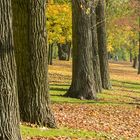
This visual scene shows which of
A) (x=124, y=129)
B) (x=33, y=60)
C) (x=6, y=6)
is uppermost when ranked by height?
(x=6, y=6)

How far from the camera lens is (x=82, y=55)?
1970 centimetres

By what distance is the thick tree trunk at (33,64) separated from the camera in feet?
37.9

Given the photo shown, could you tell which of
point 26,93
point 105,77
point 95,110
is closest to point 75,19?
point 95,110

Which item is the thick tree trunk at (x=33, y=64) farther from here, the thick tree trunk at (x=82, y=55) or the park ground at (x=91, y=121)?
the thick tree trunk at (x=82, y=55)

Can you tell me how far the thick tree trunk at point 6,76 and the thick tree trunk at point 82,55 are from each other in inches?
462

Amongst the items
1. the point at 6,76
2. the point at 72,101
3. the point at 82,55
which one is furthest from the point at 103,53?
the point at 6,76

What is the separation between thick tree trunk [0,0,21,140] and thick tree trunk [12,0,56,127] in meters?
3.64

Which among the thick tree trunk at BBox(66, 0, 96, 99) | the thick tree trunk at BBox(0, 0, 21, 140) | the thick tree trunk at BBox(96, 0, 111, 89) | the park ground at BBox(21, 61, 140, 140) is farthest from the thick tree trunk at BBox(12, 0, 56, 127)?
the thick tree trunk at BBox(96, 0, 111, 89)

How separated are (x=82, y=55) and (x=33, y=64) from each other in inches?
324

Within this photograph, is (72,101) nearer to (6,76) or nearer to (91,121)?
(91,121)

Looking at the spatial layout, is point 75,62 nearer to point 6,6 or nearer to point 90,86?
point 90,86

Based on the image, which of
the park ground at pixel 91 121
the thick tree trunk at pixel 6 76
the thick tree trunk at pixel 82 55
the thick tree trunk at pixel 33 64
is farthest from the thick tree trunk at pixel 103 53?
the thick tree trunk at pixel 6 76

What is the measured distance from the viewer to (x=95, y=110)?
17.0 metres

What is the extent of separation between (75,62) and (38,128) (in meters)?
8.95
